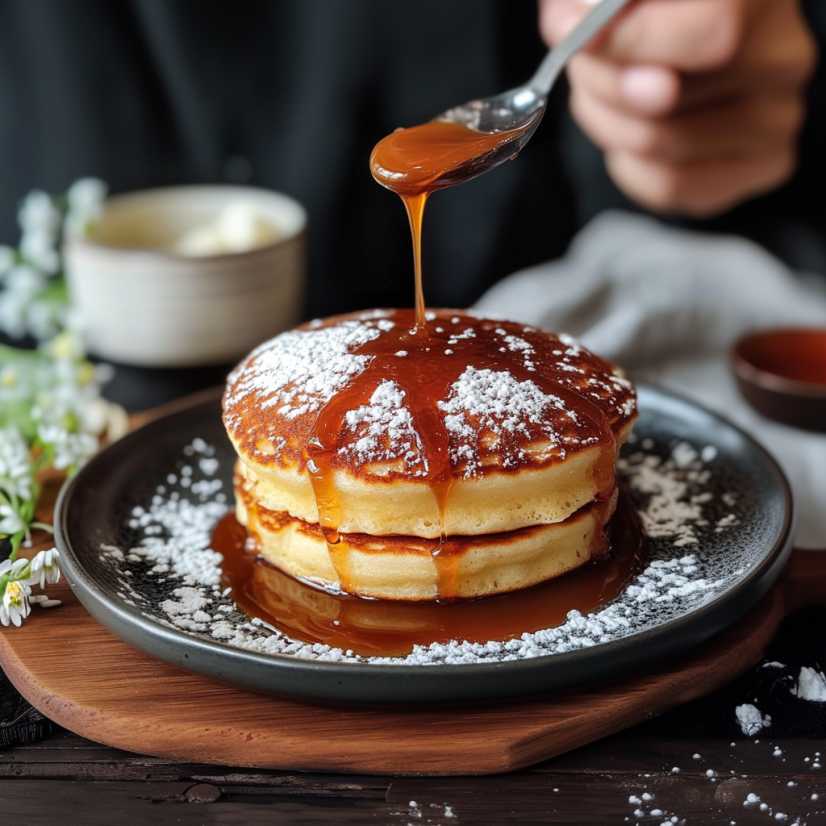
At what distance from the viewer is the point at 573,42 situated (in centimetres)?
200

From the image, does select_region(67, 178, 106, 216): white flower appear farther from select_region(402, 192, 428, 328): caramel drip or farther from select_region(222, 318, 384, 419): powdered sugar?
select_region(402, 192, 428, 328): caramel drip

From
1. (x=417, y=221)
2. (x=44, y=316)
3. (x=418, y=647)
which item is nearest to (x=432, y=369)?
(x=417, y=221)

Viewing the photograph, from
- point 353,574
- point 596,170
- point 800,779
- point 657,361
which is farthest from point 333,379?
point 596,170

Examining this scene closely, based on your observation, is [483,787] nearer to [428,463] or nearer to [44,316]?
[428,463]

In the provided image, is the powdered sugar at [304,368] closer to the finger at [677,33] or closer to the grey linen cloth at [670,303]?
the grey linen cloth at [670,303]

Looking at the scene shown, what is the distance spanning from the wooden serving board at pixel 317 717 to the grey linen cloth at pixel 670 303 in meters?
1.11

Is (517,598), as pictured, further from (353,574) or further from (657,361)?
(657,361)

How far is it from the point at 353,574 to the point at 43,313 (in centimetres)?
172

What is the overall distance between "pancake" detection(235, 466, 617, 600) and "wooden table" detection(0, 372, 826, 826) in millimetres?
287

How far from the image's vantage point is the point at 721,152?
2.77m

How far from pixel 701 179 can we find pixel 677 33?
0.67 meters

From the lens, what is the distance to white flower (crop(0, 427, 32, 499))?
1.71m

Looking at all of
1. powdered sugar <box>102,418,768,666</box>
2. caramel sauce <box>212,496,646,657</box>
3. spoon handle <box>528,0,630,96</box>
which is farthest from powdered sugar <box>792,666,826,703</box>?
spoon handle <box>528,0,630,96</box>

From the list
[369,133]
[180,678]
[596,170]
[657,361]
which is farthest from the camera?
[596,170]
